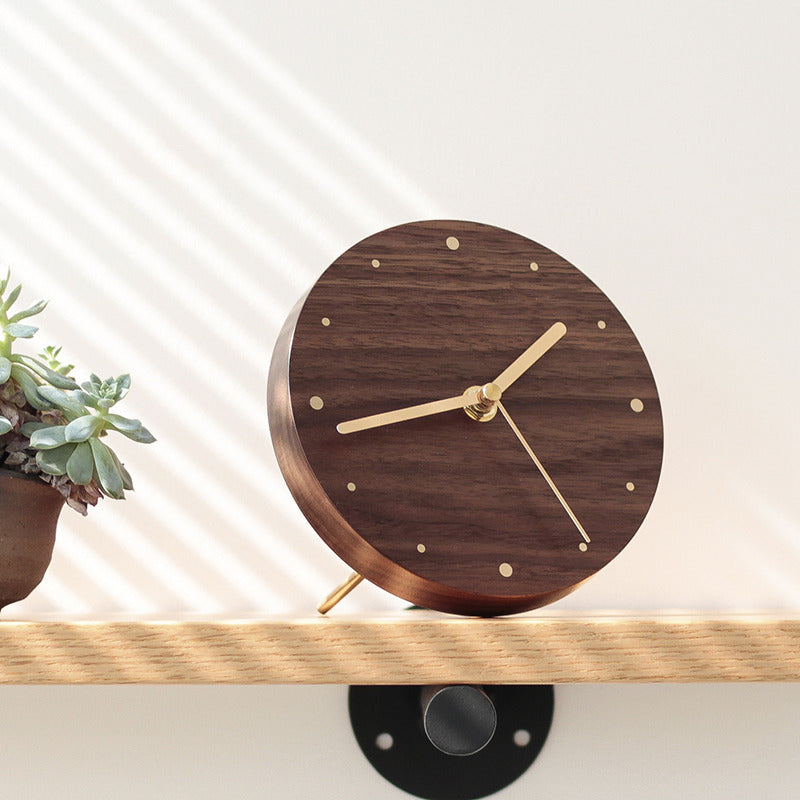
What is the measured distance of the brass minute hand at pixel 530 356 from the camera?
2.12 feet

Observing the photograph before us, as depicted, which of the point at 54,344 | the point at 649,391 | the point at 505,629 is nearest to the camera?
A: the point at 505,629

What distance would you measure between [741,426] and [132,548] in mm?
514

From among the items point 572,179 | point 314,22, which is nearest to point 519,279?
point 572,179

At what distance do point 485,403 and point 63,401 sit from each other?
266 millimetres

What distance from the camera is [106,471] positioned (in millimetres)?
601

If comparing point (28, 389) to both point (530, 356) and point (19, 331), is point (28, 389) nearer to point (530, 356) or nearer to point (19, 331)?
point (19, 331)

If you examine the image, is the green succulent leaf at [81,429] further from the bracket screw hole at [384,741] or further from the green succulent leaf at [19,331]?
the bracket screw hole at [384,741]

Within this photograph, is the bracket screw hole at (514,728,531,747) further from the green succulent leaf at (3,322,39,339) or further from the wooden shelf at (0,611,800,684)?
the green succulent leaf at (3,322,39,339)

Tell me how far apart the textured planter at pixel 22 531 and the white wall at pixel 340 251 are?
0.15 m

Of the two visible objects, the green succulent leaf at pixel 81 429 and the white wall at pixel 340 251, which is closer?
the green succulent leaf at pixel 81 429

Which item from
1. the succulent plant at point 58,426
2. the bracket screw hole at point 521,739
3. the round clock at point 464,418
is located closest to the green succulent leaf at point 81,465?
the succulent plant at point 58,426

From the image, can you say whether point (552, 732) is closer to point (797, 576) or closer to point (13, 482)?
point (797, 576)

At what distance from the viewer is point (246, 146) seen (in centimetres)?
84

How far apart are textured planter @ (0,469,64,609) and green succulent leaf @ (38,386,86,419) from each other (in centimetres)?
5
